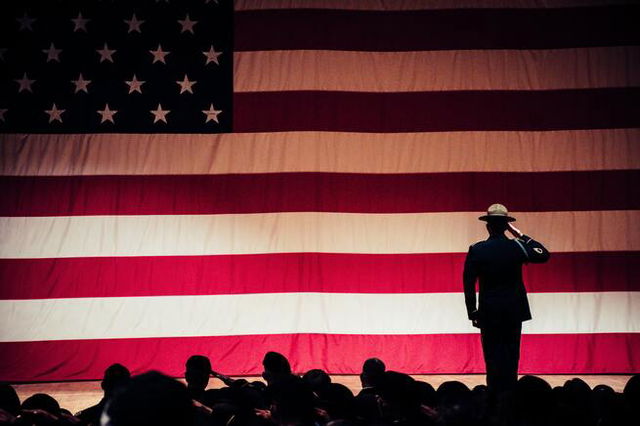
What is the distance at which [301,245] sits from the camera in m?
5.00

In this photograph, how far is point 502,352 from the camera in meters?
3.24

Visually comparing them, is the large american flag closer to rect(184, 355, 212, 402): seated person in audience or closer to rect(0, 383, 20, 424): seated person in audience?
rect(184, 355, 212, 402): seated person in audience

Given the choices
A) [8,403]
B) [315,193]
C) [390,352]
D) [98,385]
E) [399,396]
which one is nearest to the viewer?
[399,396]

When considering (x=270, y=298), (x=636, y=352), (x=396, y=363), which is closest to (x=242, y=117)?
(x=270, y=298)

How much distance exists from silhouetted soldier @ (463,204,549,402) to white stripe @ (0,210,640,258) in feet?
5.61

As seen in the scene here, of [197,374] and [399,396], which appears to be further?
[197,374]

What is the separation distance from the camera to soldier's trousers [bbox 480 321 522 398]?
10.5 feet

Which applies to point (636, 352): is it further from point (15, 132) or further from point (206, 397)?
point (15, 132)

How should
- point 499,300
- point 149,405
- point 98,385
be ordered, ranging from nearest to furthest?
point 149,405
point 499,300
point 98,385

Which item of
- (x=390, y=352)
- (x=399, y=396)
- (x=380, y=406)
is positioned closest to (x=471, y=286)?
(x=380, y=406)

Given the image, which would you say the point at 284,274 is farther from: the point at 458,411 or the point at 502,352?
the point at 458,411

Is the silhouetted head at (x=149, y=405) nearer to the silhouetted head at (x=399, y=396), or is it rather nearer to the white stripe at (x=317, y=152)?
the silhouetted head at (x=399, y=396)

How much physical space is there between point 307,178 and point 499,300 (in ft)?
7.42

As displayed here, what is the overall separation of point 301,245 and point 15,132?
8.51 ft
